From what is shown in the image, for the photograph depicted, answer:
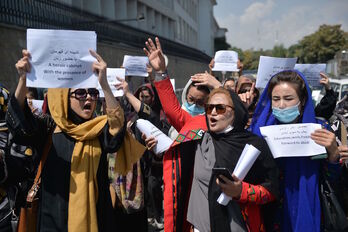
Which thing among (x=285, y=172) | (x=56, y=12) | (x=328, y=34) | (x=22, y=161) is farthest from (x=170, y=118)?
(x=328, y=34)

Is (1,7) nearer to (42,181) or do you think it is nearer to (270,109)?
(42,181)

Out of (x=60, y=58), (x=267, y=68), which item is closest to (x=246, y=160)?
(x=60, y=58)

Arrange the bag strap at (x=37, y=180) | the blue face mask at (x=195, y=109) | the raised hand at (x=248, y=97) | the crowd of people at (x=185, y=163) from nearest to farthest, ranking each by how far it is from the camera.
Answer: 1. the crowd of people at (x=185, y=163)
2. the bag strap at (x=37, y=180)
3. the blue face mask at (x=195, y=109)
4. the raised hand at (x=248, y=97)

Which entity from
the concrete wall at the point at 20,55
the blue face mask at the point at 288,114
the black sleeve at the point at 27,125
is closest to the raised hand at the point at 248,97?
the blue face mask at the point at 288,114

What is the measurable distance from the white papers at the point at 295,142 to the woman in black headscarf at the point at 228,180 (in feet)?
0.29

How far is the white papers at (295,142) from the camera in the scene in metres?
2.30

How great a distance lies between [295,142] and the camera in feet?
7.55

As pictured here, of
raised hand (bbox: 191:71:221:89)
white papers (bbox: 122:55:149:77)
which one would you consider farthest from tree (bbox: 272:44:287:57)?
raised hand (bbox: 191:71:221:89)

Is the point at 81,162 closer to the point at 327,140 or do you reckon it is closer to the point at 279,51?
the point at 327,140

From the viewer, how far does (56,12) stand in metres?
10.0

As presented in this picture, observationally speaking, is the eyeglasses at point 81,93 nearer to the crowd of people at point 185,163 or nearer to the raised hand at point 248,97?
the crowd of people at point 185,163

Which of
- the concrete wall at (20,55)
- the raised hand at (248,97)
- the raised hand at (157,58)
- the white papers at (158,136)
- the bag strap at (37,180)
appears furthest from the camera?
the concrete wall at (20,55)

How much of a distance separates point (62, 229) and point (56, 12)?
8.86m

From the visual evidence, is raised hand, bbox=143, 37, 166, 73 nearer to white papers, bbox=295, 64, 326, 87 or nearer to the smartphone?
the smartphone
